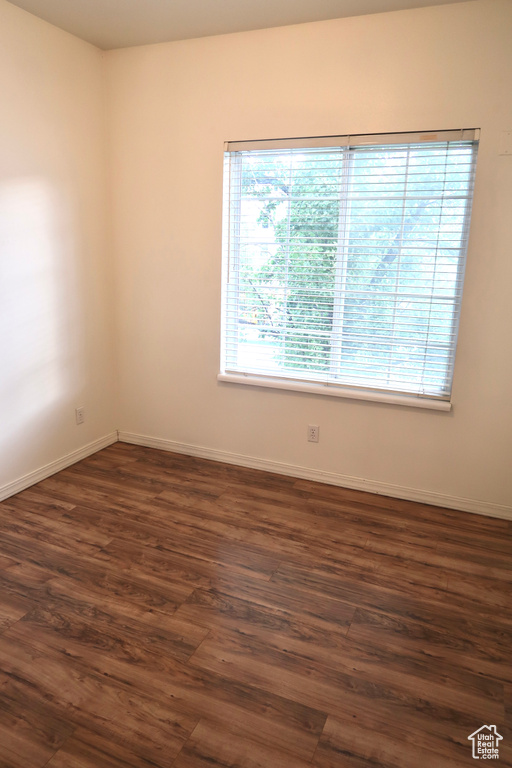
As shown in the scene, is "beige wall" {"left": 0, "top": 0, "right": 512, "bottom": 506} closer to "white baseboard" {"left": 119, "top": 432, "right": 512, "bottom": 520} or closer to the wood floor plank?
"white baseboard" {"left": 119, "top": 432, "right": 512, "bottom": 520}

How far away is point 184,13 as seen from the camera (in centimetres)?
288

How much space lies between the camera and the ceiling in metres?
2.73

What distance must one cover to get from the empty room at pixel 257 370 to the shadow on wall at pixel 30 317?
0.02 m

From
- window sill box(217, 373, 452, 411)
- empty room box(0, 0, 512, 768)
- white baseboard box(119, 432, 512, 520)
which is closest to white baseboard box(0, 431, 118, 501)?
empty room box(0, 0, 512, 768)

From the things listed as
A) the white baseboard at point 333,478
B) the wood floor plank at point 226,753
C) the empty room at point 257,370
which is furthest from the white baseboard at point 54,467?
the wood floor plank at point 226,753

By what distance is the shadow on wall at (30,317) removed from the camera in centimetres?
299

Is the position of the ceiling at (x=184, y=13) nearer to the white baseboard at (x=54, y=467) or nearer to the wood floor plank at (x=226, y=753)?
the white baseboard at (x=54, y=467)

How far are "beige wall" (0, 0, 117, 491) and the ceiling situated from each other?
7.4 inches

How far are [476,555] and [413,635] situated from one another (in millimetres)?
777

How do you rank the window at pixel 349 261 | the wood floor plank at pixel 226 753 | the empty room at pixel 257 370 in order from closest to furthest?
the wood floor plank at pixel 226 753 → the empty room at pixel 257 370 → the window at pixel 349 261

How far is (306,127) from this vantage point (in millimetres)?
3080

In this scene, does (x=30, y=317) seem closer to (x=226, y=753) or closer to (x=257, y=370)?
(x=257, y=370)

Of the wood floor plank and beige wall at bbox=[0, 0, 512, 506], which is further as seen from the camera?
beige wall at bbox=[0, 0, 512, 506]

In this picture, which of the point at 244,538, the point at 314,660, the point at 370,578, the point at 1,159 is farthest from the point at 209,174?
the point at 314,660
